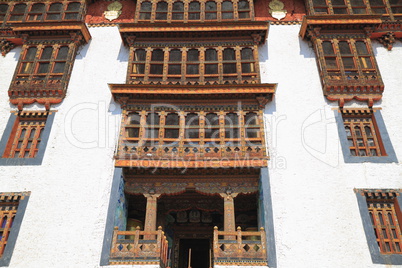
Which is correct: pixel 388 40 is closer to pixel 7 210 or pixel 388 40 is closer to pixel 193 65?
pixel 193 65

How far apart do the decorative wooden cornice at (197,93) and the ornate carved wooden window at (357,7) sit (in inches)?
197

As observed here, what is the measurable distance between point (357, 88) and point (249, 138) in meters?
4.67

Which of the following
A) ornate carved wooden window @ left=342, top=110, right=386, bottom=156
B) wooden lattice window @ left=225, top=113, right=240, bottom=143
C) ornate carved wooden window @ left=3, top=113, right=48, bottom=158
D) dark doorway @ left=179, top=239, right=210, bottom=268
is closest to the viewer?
wooden lattice window @ left=225, top=113, right=240, bottom=143

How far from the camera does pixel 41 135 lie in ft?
48.6

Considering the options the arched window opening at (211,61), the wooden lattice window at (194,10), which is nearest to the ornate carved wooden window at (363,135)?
the arched window opening at (211,61)

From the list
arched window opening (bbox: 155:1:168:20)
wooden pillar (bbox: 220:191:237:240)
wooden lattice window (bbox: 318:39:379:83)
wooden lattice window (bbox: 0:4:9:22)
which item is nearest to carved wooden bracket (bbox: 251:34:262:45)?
wooden lattice window (bbox: 318:39:379:83)

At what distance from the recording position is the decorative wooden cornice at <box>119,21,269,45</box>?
16250mm

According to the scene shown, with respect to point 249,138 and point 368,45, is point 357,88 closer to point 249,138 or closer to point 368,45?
point 368,45

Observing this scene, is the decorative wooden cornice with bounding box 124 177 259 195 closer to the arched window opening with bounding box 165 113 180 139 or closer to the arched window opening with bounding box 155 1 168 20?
the arched window opening with bounding box 165 113 180 139

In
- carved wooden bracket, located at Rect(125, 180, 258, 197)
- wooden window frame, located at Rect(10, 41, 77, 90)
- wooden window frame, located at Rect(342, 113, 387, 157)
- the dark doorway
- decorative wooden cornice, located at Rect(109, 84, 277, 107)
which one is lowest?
the dark doorway

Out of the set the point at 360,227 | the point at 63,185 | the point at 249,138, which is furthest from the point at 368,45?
the point at 63,185

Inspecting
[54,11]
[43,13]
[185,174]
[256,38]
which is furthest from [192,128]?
[43,13]

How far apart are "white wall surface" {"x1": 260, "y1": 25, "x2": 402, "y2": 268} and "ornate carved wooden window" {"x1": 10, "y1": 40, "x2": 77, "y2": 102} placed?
8.04 metres

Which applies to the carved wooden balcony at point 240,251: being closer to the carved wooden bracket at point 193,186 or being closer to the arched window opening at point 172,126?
the carved wooden bracket at point 193,186
